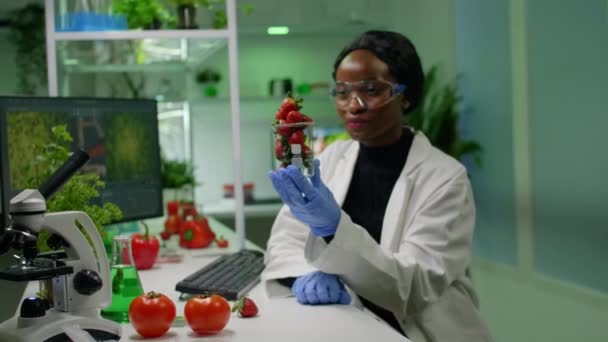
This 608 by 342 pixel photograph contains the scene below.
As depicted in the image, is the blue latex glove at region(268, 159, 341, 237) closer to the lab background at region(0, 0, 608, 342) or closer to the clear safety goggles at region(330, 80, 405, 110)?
the clear safety goggles at region(330, 80, 405, 110)

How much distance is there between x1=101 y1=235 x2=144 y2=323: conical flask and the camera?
5.41 feet

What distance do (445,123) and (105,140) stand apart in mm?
2714

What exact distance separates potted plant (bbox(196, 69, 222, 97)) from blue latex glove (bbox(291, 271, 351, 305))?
158 inches

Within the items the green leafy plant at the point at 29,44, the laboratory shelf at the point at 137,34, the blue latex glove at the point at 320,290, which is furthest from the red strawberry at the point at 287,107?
Result: the green leafy plant at the point at 29,44

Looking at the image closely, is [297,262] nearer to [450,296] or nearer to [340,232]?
[340,232]

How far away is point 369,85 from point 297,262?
53cm

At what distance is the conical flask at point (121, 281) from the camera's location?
1.65 meters

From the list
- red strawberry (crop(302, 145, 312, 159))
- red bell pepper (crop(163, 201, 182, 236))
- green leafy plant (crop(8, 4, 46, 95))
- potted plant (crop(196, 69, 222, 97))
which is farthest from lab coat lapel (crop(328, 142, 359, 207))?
green leafy plant (crop(8, 4, 46, 95))

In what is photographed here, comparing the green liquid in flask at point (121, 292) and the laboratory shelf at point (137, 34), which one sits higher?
the laboratory shelf at point (137, 34)

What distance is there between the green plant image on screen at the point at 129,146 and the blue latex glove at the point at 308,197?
3.21 ft

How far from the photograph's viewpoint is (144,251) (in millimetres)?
2328

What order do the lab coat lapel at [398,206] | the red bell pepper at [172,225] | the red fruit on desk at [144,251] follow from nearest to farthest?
1. the lab coat lapel at [398,206]
2. the red fruit on desk at [144,251]
3. the red bell pepper at [172,225]

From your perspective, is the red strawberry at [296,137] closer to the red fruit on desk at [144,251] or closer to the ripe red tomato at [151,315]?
the ripe red tomato at [151,315]

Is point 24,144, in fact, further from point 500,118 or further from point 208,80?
point 208,80
